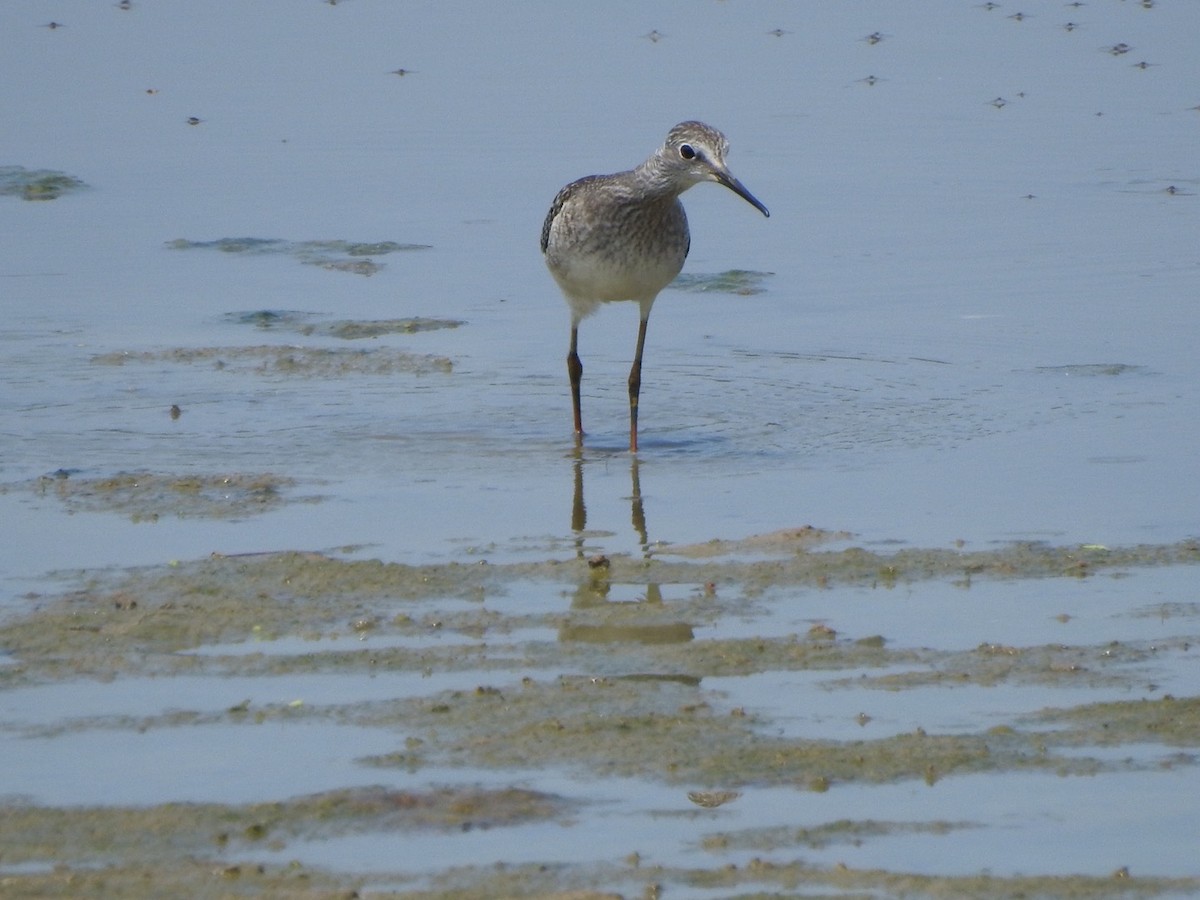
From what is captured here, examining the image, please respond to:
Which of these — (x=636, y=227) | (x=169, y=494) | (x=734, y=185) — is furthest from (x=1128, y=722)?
(x=636, y=227)

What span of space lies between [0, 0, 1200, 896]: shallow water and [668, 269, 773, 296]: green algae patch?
5 cm

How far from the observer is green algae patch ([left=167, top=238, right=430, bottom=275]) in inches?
560

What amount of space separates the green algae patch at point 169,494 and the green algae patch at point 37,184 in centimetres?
718

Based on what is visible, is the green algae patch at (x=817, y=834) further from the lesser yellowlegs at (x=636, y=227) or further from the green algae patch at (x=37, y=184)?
the green algae patch at (x=37, y=184)

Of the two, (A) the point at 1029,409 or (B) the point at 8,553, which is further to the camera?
(A) the point at 1029,409

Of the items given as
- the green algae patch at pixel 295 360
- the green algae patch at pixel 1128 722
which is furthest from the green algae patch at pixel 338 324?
the green algae patch at pixel 1128 722

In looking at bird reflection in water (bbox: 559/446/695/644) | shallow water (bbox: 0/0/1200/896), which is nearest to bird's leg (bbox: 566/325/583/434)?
shallow water (bbox: 0/0/1200/896)

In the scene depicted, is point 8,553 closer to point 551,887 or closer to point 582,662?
point 582,662

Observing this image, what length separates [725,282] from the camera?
13.7 metres

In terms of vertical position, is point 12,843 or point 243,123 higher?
point 243,123

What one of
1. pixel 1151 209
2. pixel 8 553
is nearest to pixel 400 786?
pixel 8 553

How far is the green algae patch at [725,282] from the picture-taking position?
13.6 m

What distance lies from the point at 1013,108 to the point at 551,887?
15316 mm

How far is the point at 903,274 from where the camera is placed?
13.9 meters
